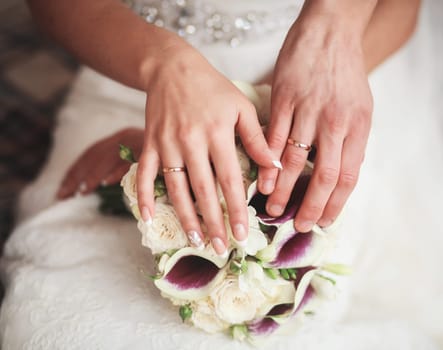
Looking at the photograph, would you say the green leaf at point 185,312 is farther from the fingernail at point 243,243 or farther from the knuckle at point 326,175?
the knuckle at point 326,175

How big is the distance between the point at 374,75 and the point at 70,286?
2.69 feet

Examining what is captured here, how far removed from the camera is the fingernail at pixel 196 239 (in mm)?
698

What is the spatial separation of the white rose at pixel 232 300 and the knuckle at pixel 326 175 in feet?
0.63

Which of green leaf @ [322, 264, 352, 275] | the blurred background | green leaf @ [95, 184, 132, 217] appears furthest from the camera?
the blurred background

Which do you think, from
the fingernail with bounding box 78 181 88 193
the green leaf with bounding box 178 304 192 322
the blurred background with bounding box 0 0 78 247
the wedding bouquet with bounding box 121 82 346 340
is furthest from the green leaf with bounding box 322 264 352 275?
the blurred background with bounding box 0 0 78 247

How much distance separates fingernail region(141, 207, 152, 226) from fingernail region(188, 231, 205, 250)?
6 cm

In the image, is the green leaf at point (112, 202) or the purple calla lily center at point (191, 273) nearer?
the purple calla lily center at point (191, 273)

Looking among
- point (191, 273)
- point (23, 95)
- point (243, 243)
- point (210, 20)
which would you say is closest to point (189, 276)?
point (191, 273)

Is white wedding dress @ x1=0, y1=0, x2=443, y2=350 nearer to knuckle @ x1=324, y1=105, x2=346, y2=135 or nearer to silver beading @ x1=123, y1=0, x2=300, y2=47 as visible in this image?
silver beading @ x1=123, y1=0, x2=300, y2=47

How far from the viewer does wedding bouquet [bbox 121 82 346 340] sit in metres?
0.70

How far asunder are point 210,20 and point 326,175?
0.59 metres

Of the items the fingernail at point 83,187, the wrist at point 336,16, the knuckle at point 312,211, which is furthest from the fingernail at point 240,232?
the fingernail at point 83,187

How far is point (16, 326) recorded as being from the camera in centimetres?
84

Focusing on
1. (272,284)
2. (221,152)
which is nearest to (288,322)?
(272,284)
